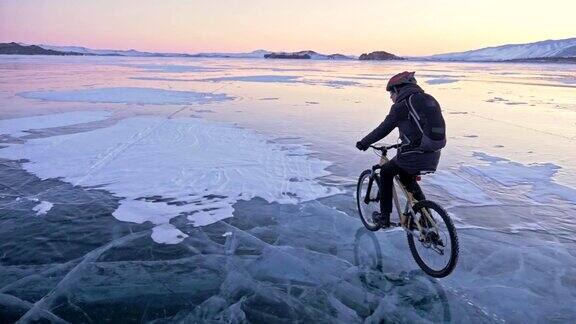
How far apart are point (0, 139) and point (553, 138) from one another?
1543 cm

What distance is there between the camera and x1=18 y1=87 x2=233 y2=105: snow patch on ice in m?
19.1

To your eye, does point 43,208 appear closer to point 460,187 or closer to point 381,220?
point 381,220

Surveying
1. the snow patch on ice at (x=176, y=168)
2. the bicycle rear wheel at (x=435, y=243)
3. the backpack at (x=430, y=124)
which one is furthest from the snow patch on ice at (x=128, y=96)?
the backpack at (x=430, y=124)

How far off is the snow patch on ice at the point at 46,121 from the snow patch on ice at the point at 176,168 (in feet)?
5.15

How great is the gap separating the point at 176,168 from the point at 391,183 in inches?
200

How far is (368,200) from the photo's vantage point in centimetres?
621

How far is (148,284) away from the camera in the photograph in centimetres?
438

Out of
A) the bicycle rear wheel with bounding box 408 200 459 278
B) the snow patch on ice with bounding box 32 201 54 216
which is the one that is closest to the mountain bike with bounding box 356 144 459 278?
the bicycle rear wheel with bounding box 408 200 459 278

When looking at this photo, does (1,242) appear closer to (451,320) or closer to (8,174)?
(8,174)

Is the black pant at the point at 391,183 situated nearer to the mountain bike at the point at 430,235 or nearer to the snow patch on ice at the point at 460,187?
the mountain bike at the point at 430,235

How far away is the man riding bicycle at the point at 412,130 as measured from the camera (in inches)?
175

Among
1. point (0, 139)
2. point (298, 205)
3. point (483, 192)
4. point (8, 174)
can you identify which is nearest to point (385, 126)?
point (298, 205)

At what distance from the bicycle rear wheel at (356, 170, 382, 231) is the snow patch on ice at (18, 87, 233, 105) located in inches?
558

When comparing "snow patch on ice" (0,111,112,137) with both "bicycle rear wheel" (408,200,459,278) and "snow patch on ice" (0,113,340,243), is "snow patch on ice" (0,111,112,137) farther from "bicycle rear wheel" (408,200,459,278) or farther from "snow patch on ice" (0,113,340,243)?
"bicycle rear wheel" (408,200,459,278)
